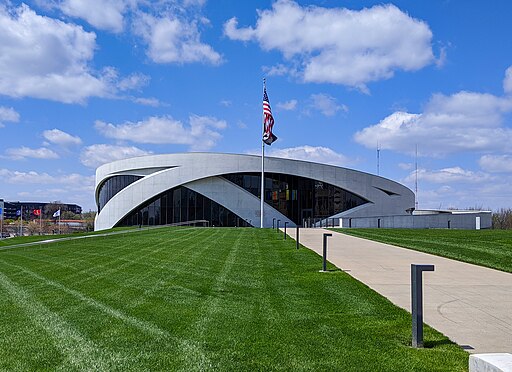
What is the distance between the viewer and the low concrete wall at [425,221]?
4997 cm

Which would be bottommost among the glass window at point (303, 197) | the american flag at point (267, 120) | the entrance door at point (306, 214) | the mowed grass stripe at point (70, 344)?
the mowed grass stripe at point (70, 344)

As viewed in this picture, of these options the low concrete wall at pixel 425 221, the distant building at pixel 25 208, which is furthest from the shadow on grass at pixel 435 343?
the distant building at pixel 25 208

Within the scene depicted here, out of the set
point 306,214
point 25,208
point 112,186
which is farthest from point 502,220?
point 25,208

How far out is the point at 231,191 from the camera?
64438mm

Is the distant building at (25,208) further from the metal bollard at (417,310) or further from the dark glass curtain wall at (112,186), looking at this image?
the metal bollard at (417,310)

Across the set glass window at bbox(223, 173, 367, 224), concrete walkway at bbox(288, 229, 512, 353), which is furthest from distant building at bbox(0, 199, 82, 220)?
concrete walkway at bbox(288, 229, 512, 353)

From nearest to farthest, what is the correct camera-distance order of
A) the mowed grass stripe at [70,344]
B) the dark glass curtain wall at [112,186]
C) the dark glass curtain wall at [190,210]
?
the mowed grass stripe at [70,344]
the dark glass curtain wall at [190,210]
the dark glass curtain wall at [112,186]

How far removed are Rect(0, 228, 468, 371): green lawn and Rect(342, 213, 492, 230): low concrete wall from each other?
40030mm

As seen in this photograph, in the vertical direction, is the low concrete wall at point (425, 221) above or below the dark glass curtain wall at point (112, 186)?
below

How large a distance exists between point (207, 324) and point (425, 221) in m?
47.0

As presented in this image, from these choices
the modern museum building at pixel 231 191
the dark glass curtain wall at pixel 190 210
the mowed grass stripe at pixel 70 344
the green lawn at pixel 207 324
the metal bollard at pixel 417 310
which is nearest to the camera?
the mowed grass stripe at pixel 70 344

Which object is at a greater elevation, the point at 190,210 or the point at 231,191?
the point at 231,191

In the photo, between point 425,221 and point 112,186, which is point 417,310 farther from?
point 112,186

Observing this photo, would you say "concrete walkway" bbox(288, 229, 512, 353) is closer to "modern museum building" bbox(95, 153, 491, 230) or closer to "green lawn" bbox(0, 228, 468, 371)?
"green lawn" bbox(0, 228, 468, 371)
